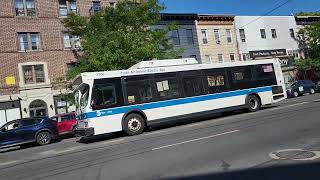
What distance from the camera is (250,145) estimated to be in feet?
32.2

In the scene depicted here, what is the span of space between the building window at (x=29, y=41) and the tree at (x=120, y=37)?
3753 mm

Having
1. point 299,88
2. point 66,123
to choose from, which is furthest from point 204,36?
point 66,123

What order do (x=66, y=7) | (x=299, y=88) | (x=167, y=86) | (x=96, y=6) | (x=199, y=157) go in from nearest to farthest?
(x=199, y=157)
(x=167, y=86)
(x=66, y=7)
(x=96, y=6)
(x=299, y=88)

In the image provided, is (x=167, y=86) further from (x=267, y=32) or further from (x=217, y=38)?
(x=267, y=32)

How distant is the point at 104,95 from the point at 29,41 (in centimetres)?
1997

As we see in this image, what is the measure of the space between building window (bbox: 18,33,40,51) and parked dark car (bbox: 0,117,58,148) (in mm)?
14411

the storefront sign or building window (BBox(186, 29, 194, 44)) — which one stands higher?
building window (BBox(186, 29, 194, 44))

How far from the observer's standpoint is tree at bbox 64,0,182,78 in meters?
26.1

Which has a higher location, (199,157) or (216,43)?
(216,43)

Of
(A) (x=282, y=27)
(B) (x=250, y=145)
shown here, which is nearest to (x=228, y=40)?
(A) (x=282, y=27)

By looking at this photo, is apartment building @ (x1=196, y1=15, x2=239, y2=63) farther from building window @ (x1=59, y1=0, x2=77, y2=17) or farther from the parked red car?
the parked red car

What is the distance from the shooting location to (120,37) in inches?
1038

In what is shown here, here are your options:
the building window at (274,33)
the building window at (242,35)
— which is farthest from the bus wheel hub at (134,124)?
the building window at (274,33)

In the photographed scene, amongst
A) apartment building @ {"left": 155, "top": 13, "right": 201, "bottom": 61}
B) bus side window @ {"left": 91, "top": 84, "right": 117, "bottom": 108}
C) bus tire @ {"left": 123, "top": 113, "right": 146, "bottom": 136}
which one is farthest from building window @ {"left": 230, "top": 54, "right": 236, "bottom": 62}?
bus side window @ {"left": 91, "top": 84, "right": 117, "bottom": 108}
